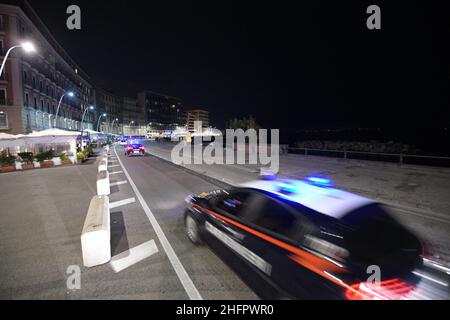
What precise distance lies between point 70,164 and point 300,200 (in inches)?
893

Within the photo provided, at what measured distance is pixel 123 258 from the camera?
466 centimetres

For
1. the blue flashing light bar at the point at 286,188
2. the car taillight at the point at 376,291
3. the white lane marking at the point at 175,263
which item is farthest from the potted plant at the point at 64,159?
the car taillight at the point at 376,291

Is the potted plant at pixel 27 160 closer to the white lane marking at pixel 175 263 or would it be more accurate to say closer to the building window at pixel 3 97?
the white lane marking at pixel 175 263

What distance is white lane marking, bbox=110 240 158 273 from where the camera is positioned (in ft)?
14.5

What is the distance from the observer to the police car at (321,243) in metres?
2.50

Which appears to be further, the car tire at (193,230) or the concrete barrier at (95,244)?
the car tire at (193,230)

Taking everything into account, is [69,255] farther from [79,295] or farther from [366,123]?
[366,123]

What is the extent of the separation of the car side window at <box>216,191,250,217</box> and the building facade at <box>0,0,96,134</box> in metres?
30.6

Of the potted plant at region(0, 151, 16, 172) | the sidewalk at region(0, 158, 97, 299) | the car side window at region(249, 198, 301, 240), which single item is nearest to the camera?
the car side window at region(249, 198, 301, 240)

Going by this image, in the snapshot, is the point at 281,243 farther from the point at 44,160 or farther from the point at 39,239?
the point at 44,160

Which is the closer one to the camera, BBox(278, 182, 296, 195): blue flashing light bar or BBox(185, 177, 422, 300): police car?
BBox(185, 177, 422, 300): police car

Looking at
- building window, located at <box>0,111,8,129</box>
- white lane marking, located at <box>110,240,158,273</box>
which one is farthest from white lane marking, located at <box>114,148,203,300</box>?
building window, located at <box>0,111,8,129</box>

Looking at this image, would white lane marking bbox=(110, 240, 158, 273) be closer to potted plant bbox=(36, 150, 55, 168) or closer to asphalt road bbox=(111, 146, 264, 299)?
asphalt road bbox=(111, 146, 264, 299)

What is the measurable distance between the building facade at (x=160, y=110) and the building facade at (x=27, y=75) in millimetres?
102609
